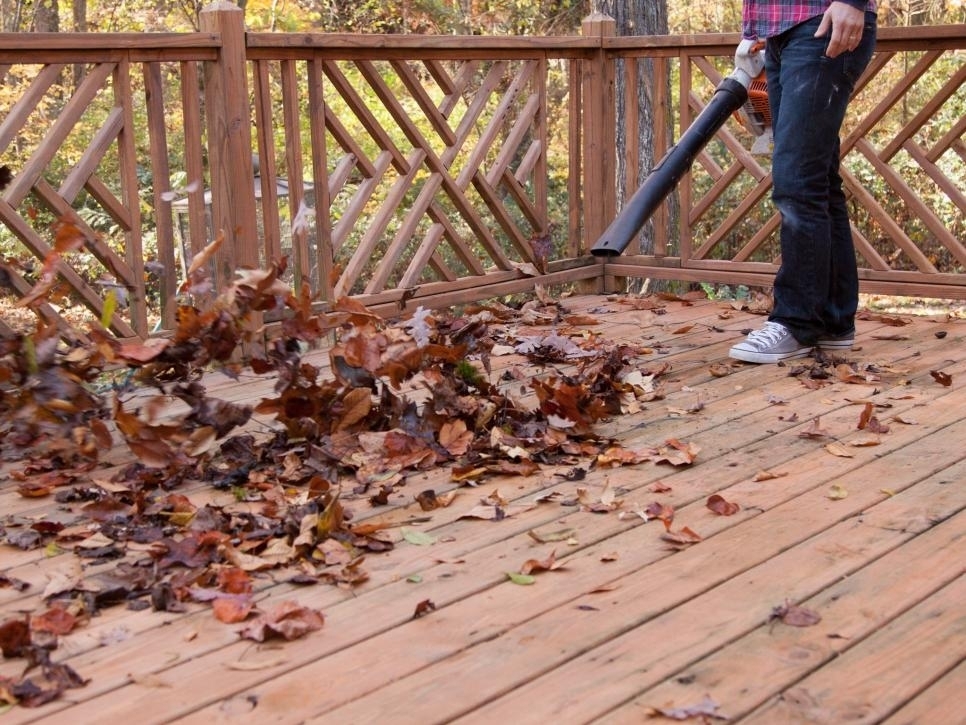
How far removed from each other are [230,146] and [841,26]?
2071 mm

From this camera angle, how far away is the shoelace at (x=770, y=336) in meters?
4.29

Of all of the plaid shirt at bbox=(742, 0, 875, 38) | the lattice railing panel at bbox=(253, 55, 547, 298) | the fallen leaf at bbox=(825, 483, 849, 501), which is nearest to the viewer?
the fallen leaf at bbox=(825, 483, 849, 501)

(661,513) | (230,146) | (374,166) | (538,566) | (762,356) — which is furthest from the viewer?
(374,166)

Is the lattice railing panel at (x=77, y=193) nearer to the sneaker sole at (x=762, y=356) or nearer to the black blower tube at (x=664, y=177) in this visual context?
the black blower tube at (x=664, y=177)

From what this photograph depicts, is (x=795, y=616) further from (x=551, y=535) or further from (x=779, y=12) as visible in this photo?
(x=779, y=12)

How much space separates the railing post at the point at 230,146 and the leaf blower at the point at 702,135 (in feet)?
4.10

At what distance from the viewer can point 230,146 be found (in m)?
4.38

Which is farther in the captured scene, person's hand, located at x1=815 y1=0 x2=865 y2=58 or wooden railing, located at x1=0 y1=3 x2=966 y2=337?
wooden railing, located at x1=0 y1=3 x2=966 y2=337

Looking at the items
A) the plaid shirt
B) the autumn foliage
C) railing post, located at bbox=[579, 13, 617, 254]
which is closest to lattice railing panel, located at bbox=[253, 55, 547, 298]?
railing post, located at bbox=[579, 13, 617, 254]

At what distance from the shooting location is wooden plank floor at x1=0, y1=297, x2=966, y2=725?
1860mm

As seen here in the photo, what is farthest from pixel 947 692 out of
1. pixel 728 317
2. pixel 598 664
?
pixel 728 317

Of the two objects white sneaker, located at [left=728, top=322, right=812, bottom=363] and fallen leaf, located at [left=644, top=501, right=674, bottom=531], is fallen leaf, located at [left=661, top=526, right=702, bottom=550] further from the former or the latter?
white sneaker, located at [left=728, top=322, right=812, bottom=363]

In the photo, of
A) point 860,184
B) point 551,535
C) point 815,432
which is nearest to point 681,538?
point 551,535

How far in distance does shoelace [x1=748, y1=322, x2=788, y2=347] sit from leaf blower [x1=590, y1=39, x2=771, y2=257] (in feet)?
1.93
